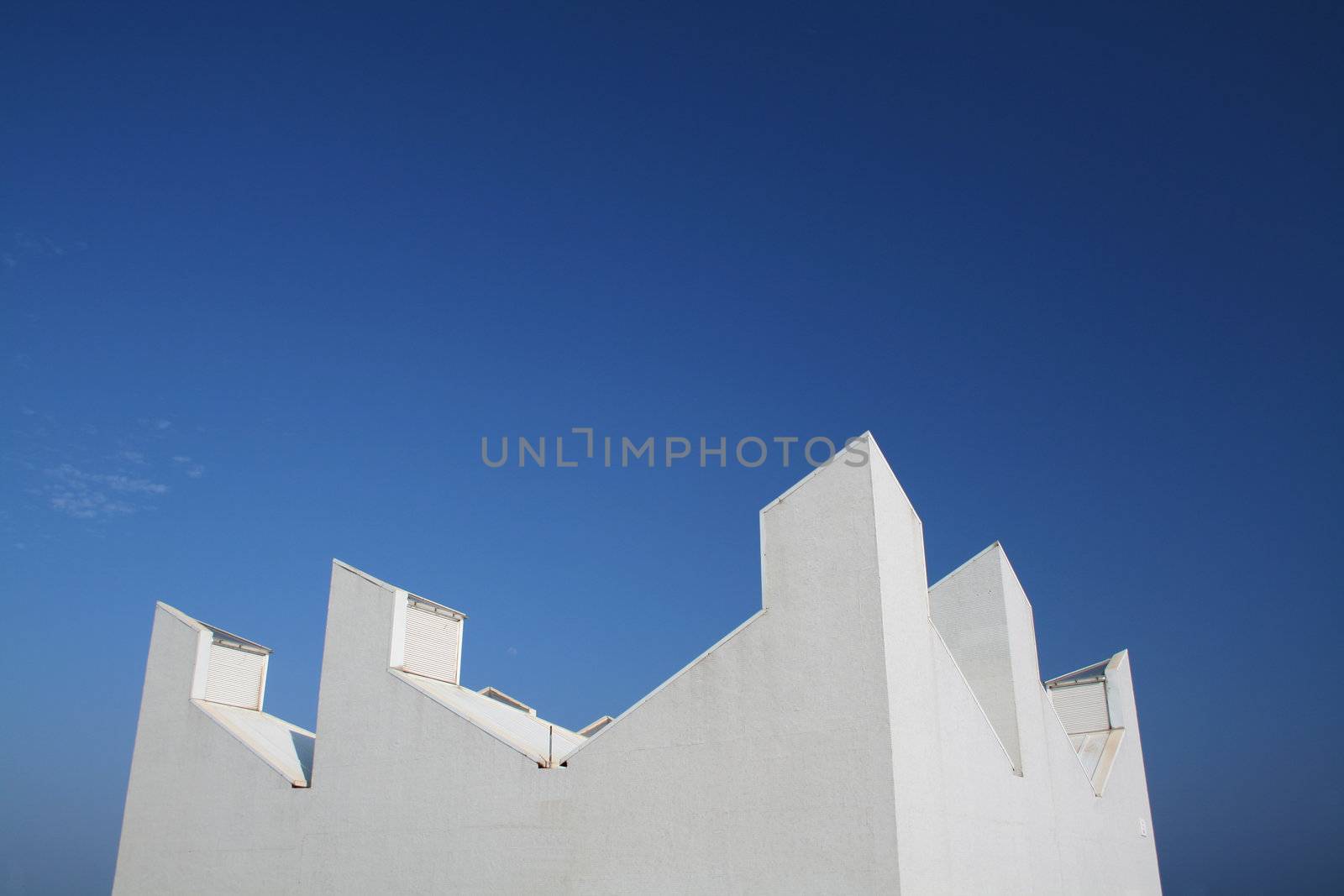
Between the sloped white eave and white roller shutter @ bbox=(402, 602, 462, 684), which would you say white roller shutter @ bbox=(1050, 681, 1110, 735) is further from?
the sloped white eave

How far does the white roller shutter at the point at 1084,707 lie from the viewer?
33125 mm

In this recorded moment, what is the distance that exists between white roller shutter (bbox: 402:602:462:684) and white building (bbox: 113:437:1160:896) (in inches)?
2.5

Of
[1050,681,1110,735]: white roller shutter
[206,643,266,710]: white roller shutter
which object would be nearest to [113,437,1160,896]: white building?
[206,643,266,710]: white roller shutter

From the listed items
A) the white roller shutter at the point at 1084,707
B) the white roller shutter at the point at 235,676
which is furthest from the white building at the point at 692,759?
the white roller shutter at the point at 1084,707

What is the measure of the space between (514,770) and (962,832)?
789 centimetres

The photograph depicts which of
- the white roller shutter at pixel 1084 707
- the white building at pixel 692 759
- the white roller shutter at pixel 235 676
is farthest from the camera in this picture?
the white roller shutter at pixel 1084 707

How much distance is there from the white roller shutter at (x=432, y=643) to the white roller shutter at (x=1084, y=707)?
775 inches

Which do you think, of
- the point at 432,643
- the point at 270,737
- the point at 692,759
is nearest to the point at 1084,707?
the point at 692,759

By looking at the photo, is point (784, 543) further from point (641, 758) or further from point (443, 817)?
point (443, 817)

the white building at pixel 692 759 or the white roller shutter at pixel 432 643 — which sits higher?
the white roller shutter at pixel 432 643

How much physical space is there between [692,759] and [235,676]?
13.2 meters

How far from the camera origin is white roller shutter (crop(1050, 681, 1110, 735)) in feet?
109

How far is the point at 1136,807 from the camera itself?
3162 centimetres

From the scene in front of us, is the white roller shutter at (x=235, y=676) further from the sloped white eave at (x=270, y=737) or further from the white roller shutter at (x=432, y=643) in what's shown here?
the white roller shutter at (x=432, y=643)
